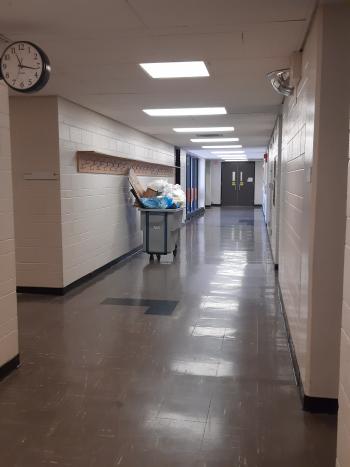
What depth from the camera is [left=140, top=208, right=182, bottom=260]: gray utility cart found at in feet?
25.9

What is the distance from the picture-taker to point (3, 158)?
3.36 meters

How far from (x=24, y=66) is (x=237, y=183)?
21.2 metres

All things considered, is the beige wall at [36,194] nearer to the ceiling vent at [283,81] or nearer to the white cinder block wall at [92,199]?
the white cinder block wall at [92,199]

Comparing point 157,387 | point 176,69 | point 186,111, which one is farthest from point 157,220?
point 157,387

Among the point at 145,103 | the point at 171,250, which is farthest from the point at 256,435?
the point at 171,250

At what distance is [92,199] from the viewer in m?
6.62

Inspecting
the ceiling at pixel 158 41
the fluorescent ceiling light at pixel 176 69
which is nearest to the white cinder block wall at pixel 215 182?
the ceiling at pixel 158 41

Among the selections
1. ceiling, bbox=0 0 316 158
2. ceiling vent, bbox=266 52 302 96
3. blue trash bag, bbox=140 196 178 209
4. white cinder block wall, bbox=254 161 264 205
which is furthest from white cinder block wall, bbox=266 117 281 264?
white cinder block wall, bbox=254 161 264 205

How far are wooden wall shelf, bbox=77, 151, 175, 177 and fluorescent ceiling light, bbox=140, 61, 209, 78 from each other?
6.73 feet

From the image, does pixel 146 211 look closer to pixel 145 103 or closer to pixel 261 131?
pixel 145 103

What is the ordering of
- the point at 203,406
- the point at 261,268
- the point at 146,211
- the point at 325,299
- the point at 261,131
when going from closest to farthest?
1. the point at 325,299
2. the point at 203,406
3. the point at 261,268
4. the point at 146,211
5. the point at 261,131

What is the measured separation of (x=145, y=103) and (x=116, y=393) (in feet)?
13.1

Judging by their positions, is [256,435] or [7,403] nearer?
[256,435]

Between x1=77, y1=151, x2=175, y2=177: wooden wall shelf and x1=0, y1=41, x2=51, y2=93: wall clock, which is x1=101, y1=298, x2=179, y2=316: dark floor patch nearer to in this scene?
x1=77, y1=151, x2=175, y2=177: wooden wall shelf
